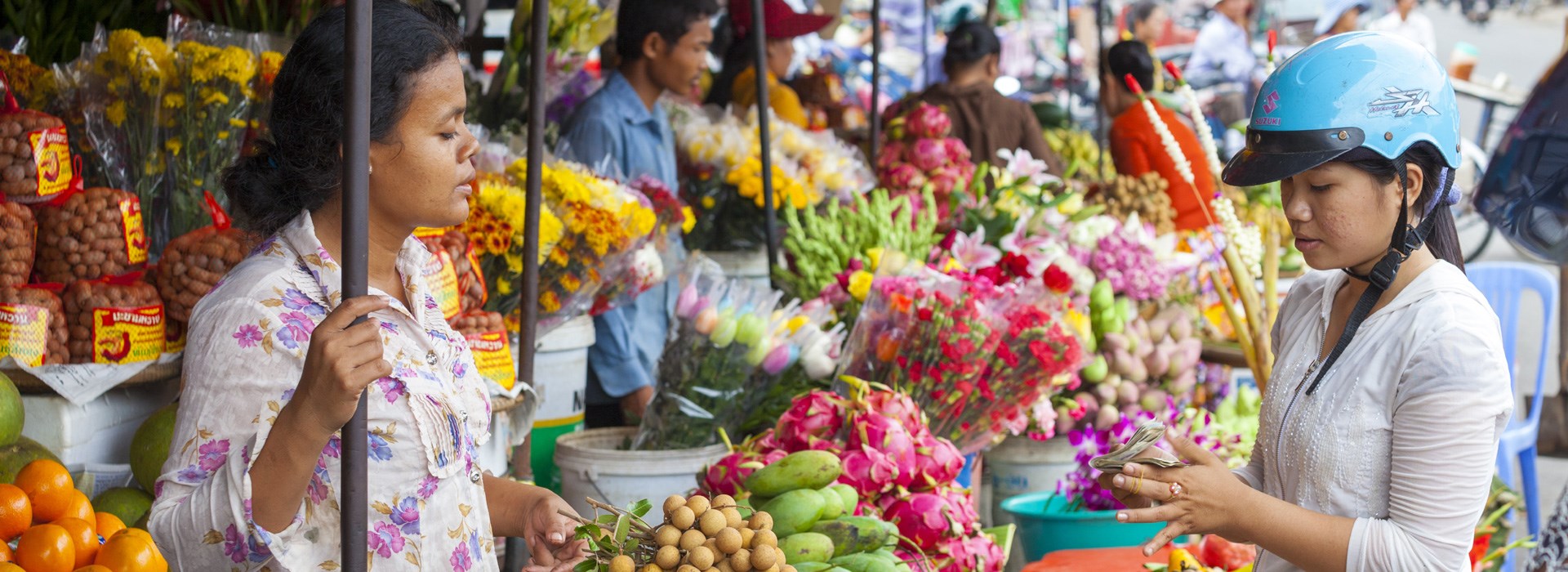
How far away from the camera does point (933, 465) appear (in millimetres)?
2457

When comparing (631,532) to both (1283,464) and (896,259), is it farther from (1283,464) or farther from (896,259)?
(896,259)

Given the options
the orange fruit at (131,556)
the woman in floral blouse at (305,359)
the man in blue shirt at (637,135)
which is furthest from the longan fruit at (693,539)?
the man in blue shirt at (637,135)

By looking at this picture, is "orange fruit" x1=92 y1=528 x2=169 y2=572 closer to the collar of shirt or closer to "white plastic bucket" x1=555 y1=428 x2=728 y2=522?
the collar of shirt

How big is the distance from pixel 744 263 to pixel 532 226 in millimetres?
1768

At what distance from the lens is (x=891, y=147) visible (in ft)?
15.7

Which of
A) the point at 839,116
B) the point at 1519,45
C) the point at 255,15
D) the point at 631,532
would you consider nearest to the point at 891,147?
the point at 839,116

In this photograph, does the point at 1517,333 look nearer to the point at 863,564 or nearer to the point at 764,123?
the point at 764,123

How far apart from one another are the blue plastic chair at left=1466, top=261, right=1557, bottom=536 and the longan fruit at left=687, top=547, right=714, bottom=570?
3224mm

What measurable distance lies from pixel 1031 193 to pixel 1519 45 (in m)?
16.9

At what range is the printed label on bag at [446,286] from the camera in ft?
7.58

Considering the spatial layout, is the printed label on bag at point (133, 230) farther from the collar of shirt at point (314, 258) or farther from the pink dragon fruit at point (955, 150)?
the pink dragon fruit at point (955, 150)

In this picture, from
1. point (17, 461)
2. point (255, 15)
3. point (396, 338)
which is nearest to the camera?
point (396, 338)

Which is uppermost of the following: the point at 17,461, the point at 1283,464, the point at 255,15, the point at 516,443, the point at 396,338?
the point at 255,15

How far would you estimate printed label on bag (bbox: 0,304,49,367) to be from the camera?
6.75ft
